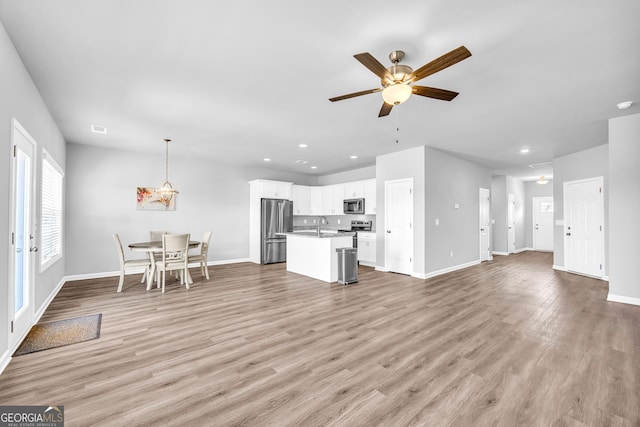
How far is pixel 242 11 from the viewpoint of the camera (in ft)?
6.72

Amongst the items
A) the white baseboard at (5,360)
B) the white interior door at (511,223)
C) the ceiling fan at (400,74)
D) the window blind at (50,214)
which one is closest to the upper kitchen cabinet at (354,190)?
the ceiling fan at (400,74)

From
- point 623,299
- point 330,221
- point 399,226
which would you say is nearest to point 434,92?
point 399,226

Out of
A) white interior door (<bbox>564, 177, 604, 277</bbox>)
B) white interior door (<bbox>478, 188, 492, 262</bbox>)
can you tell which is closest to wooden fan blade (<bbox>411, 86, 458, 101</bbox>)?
white interior door (<bbox>564, 177, 604, 277</bbox>)

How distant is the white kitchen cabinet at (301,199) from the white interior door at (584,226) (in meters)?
6.60

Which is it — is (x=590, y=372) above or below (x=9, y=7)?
below

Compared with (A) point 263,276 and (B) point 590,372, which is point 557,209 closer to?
(B) point 590,372

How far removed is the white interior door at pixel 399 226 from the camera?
600 centimetres

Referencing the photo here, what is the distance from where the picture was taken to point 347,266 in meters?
5.24

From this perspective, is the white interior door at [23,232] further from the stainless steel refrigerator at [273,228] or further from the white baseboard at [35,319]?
the stainless steel refrigerator at [273,228]

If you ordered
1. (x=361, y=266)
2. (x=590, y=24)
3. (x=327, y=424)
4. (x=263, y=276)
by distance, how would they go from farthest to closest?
(x=361, y=266)
(x=263, y=276)
(x=590, y=24)
(x=327, y=424)

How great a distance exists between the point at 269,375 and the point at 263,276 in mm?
3853

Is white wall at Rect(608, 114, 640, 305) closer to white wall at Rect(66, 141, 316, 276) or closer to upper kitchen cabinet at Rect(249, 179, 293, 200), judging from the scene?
upper kitchen cabinet at Rect(249, 179, 293, 200)

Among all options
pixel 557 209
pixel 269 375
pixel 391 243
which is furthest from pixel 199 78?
pixel 557 209

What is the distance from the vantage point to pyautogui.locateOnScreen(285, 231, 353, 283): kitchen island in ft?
17.7
